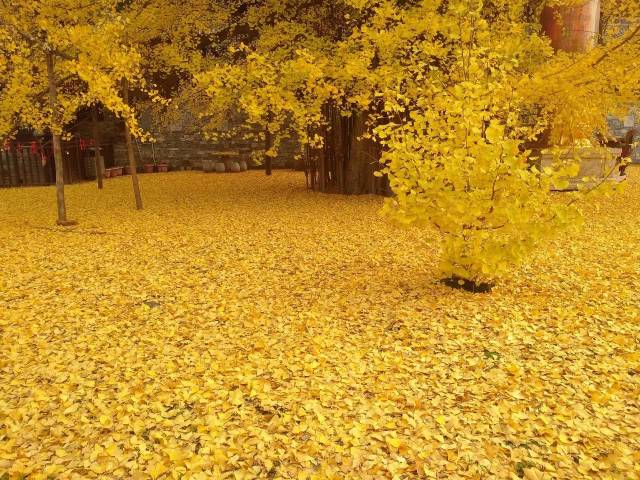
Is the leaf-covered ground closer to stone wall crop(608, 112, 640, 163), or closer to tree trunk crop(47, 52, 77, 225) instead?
tree trunk crop(47, 52, 77, 225)

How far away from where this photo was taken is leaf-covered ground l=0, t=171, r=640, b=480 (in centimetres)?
318

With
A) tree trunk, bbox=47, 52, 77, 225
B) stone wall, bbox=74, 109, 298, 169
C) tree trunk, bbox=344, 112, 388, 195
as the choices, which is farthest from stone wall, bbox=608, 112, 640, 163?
tree trunk, bbox=47, 52, 77, 225

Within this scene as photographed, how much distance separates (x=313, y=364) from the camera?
172 inches

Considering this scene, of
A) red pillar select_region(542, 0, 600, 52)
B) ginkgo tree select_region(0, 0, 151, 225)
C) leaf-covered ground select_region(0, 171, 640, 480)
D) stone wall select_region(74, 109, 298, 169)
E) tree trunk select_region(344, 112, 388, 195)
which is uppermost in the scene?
red pillar select_region(542, 0, 600, 52)

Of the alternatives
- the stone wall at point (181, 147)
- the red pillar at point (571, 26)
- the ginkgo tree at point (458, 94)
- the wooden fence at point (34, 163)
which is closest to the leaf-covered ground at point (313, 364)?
the ginkgo tree at point (458, 94)

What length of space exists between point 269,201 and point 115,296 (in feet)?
23.4

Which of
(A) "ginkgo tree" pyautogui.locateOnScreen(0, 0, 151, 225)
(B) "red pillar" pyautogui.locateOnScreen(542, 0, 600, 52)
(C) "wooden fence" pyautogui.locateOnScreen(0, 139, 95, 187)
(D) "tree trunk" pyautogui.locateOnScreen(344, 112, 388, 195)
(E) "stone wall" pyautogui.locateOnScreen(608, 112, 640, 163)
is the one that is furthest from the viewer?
(E) "stone wall" pyautogui.locateOnScreen(608, 112, 640, 163)

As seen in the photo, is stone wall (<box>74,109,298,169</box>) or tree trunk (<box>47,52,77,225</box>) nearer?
tree trunk (<box>47,52,77,225</box>)

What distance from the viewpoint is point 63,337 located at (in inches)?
197

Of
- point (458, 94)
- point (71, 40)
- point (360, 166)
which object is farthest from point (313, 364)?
point (360, 166)

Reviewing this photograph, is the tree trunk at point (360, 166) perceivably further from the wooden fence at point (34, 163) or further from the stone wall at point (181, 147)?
the wooden fence at point (34, 163)

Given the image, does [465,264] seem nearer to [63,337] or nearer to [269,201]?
[63,337]

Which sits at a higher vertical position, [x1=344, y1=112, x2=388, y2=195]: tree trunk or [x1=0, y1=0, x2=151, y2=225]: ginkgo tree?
[x1=0, y1=0, x2=151, y2=225]: ginkgo tree

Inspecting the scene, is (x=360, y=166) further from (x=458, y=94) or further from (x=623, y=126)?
(x=623, y=126)
